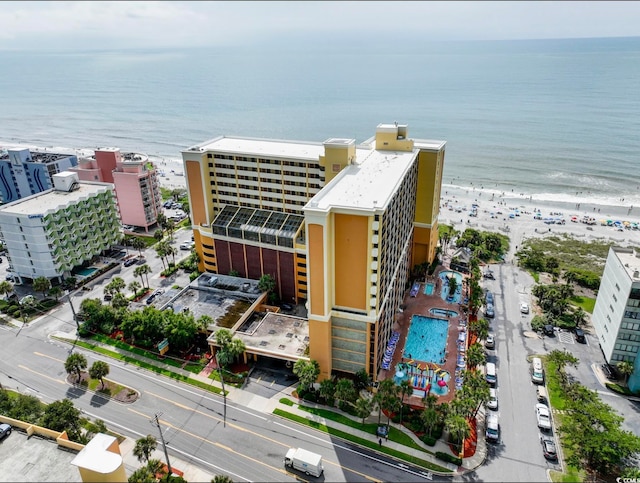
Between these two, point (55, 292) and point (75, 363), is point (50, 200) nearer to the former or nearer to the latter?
point (55, 292)

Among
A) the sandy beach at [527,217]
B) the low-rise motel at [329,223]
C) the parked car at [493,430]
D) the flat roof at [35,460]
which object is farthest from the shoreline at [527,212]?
the flat roof at [35,460]

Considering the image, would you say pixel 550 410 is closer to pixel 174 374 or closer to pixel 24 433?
pixel 174 374

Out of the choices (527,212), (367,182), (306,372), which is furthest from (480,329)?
(527,212)

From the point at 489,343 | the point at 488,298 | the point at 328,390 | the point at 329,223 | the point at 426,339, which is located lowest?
the point at 488,298

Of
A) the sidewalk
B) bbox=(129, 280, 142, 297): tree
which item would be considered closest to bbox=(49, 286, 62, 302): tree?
bbox=(129, 280, 142, 297): tree

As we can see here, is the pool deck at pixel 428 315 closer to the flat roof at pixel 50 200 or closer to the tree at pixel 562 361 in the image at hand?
the tree at pixel 562 361

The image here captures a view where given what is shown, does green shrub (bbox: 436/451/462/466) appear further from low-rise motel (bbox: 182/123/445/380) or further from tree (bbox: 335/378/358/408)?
low-rise motel (bbox: 182/123/445/380)

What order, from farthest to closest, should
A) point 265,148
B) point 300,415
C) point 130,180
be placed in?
point 130,180
point 265,148
point 300,415
